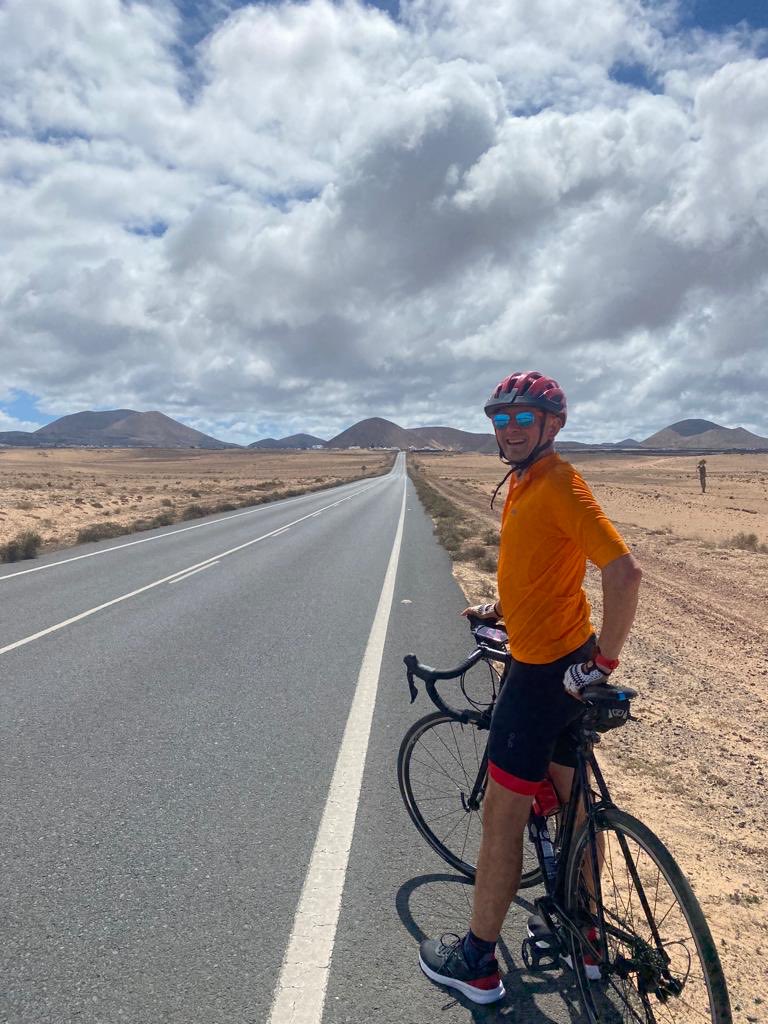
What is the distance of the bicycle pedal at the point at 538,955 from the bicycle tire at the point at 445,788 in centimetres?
37

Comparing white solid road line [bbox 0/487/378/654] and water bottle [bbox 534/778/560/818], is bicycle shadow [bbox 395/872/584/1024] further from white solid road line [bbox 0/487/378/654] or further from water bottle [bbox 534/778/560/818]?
white solid road line [bbox 0/487/378/654]

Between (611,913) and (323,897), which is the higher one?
(611,913)

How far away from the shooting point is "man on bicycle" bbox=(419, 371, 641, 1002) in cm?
227

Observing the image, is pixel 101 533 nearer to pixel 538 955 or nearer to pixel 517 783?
pixel 538 955

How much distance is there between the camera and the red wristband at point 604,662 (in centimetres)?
216

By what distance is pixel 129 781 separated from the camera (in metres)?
4.03

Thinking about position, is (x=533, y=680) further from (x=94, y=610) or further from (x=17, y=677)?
(x=94, y=610)

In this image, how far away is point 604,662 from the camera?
2.18 m

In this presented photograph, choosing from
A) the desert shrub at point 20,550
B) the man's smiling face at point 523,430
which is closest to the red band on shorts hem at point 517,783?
the man's smiling face at point 523,430

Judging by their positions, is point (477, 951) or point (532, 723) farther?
point (477, 951)

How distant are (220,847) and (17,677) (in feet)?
12.2

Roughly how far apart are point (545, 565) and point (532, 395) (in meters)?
0.63

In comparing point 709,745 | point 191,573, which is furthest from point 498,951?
point 191,573

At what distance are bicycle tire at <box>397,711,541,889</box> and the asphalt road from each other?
0.36ft
